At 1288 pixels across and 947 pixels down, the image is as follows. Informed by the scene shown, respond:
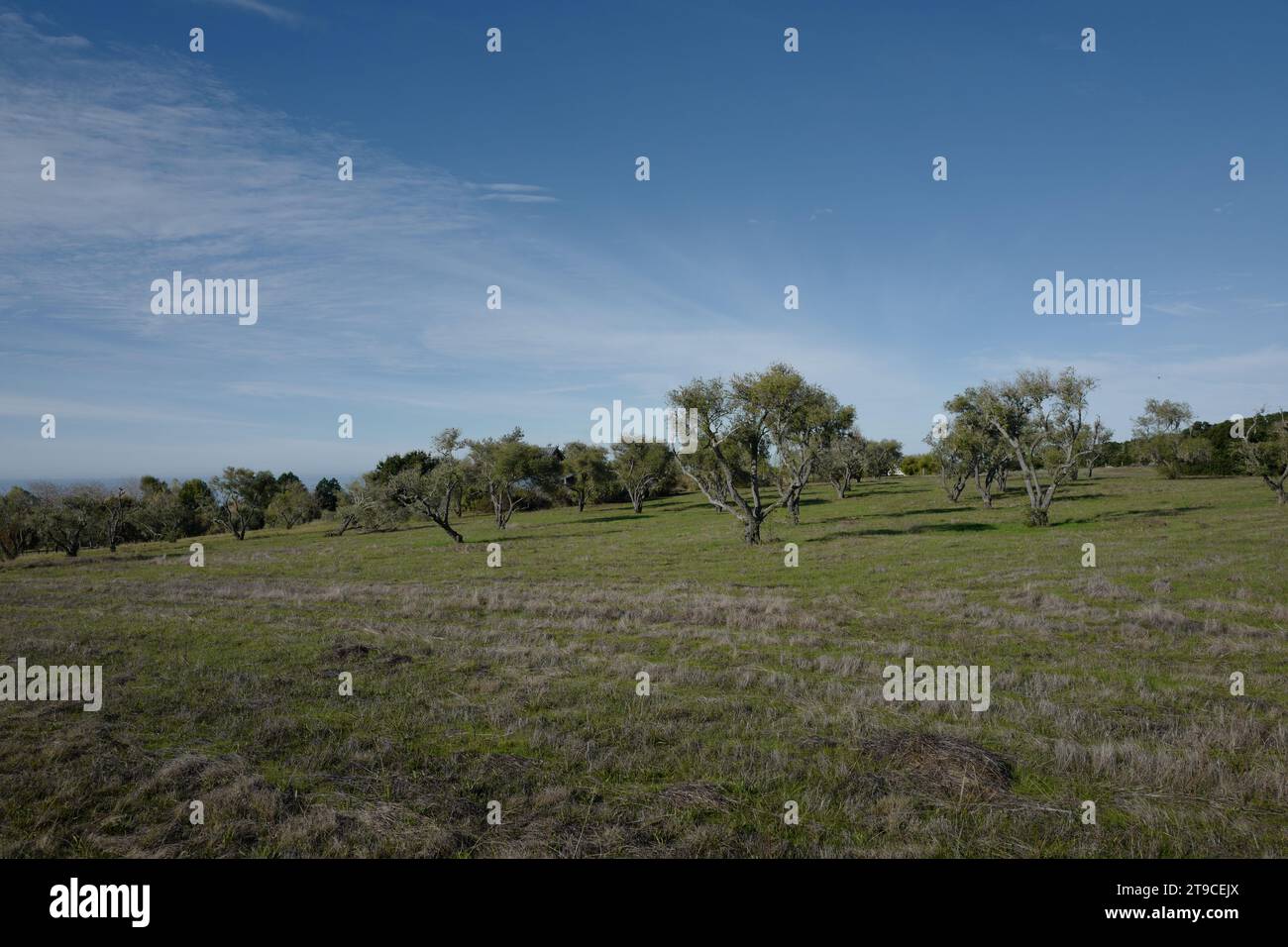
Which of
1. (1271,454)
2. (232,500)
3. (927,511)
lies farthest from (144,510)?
(1271,454)

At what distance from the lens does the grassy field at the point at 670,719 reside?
845cm

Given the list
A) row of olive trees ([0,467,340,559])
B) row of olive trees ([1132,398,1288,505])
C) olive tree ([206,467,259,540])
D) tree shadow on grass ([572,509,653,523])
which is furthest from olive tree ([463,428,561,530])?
row of olive trees ([1132,398,1288,505])

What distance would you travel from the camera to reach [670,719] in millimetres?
12602

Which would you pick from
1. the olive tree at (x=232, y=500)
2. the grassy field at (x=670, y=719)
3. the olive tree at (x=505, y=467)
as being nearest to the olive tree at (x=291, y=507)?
the olive tree at (x=232, y=500)

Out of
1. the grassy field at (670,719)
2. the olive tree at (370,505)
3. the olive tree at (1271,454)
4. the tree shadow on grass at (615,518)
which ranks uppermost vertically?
the olive tree at (1271,454)

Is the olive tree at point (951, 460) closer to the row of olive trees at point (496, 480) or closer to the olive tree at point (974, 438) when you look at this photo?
the olive tree at point (974, 438)

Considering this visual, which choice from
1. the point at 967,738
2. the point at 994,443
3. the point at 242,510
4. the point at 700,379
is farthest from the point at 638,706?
the point at 242,510

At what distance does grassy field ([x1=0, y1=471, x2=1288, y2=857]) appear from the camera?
845cm

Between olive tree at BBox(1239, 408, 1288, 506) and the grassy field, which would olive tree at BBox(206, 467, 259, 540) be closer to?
the grassy field

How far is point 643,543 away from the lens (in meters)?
46.7

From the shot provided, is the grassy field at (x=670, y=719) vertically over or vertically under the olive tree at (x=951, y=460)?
under
